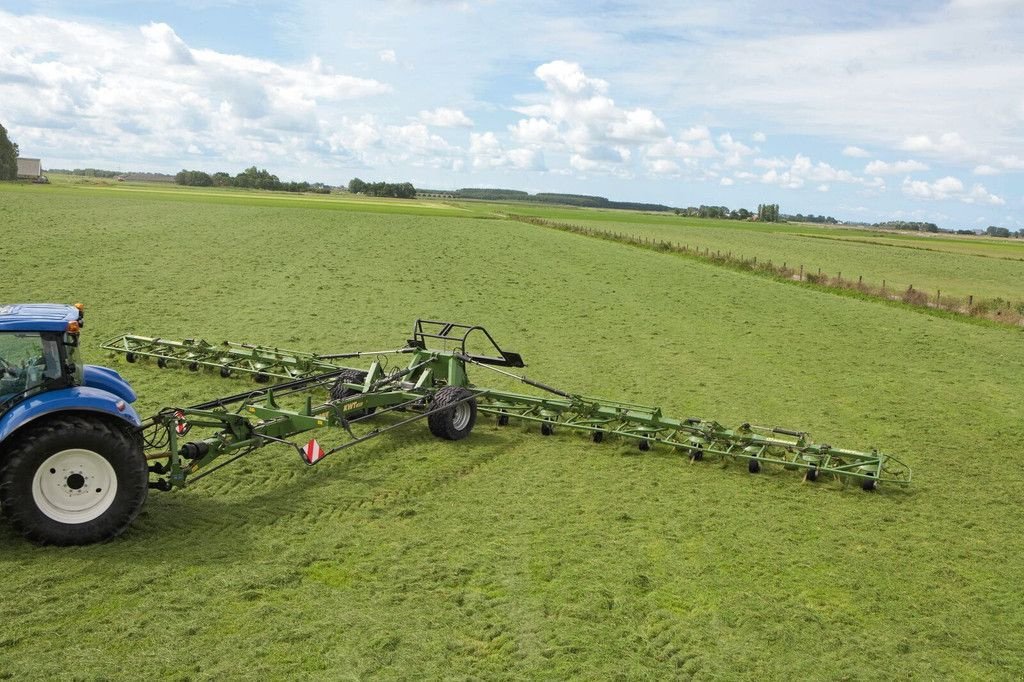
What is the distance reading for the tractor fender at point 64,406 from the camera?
564 cm

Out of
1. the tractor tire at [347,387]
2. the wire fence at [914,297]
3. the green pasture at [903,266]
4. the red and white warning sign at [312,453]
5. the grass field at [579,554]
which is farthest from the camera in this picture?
the green pasture at [903,266]

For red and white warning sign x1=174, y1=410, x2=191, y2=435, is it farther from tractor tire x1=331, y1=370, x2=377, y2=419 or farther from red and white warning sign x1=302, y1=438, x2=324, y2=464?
tractor tire x1=331, y1=370, x2=377, y2=419

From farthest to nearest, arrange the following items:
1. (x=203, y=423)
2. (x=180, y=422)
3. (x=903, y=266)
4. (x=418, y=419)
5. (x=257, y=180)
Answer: (x=257, y=180) → (x=903, y=266) → (x=418, y=419) → (x=203, y=423) → (x=180, y=422)

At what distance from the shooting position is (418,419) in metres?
8.77

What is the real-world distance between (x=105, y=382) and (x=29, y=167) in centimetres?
9879

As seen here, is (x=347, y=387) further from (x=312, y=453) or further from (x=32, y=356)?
(x=32, y=356)

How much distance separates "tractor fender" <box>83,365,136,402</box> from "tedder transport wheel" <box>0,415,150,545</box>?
0.88 metres

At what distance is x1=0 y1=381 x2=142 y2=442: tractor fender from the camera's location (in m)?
5.64

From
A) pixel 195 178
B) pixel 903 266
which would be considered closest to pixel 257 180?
pixel 195 178

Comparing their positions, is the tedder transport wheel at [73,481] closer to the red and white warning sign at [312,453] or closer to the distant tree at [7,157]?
the red and white warning sign at [312,453]

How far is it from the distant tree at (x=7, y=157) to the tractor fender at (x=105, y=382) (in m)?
86.7

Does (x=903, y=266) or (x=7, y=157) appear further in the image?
(x=7, y=157)

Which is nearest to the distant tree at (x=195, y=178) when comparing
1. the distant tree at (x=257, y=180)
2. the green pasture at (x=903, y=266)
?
the distant tree at (x=257, y=180)

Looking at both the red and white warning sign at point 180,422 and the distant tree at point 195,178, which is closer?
the red and white warning sign at point 180,422
